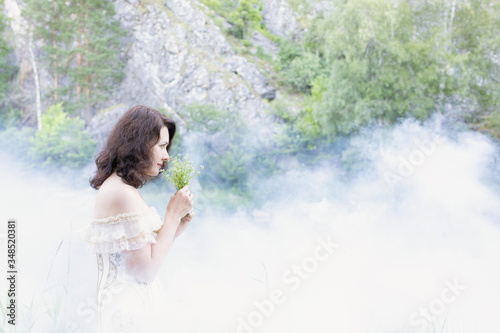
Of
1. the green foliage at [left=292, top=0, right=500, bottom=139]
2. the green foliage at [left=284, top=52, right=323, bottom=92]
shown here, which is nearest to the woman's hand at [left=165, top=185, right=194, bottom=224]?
the green foliage at [left=292, top=0, right=500, bottom=139]

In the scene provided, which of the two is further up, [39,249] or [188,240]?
[39,249]

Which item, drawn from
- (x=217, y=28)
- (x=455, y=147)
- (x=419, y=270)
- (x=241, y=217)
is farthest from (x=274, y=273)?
(x=217, y=28)

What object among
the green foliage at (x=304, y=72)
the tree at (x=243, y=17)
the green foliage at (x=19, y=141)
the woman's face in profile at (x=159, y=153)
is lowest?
the green foliage at (x=19, y=141)

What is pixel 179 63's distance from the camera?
1070 centimetres

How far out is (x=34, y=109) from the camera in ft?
35.5

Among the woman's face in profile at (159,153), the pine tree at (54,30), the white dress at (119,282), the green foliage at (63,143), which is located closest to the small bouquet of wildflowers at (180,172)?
the woman's face in profile at (159,153)

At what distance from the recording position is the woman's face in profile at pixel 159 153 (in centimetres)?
144

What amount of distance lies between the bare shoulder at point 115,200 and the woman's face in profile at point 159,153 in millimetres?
122

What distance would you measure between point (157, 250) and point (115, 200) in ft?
0.67

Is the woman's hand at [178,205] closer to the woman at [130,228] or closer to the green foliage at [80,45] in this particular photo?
the woman at [130,228]

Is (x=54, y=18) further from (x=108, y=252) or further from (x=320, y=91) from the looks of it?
(x=108, y=252)

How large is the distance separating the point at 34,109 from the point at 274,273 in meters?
8.75

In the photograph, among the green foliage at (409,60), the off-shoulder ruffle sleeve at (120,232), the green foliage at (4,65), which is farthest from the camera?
the green foliage at (4,65)

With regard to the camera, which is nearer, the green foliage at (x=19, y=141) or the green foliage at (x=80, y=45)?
the green foliage at (x=19, y=141)
